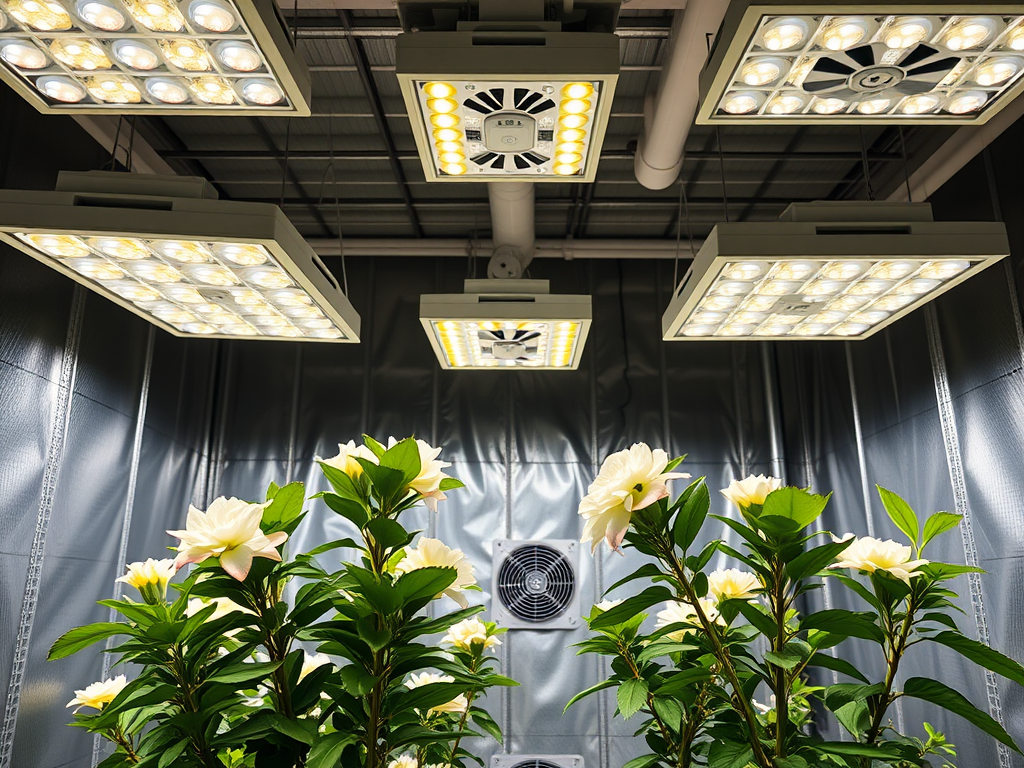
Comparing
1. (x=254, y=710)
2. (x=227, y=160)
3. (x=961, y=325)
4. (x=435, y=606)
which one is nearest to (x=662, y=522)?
(x=254, y=710)

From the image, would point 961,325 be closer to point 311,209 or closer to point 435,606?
point 435,606

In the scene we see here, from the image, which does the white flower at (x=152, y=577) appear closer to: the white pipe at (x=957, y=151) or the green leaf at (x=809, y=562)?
the green leaf at (x=809, y=562)

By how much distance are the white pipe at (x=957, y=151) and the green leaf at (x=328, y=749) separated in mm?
Answer: 3599

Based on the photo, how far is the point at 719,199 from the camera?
17.4 feet

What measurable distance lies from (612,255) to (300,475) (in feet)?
9.57

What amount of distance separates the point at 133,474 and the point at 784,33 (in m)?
4.25

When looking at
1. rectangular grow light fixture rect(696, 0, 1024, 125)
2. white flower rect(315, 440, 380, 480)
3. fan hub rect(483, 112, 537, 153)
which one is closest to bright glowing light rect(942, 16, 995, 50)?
rectangular grow light fixture rect(696, 0, 1024, 125)

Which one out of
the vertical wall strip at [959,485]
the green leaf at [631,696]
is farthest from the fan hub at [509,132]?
the vertical wall strip at [959,485]

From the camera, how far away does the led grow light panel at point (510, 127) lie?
6.49 feet

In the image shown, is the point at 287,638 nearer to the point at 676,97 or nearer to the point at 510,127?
the point at 510,127

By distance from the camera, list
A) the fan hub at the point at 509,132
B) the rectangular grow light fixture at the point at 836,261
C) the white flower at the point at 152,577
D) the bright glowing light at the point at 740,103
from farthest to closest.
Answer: the rectangular grow light fixture at the point at 836,261
the fan hub at the point at 509,132
the bright glowing light at the point at 740,103
the white flower at the point at 152,577

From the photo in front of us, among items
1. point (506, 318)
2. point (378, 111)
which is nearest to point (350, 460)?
point (506, 318)

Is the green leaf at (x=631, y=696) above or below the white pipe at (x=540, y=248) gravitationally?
below

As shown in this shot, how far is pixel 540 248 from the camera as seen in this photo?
18.4 feet
